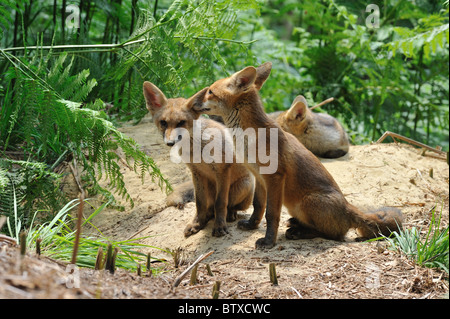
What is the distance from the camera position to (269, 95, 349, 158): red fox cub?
8336mm

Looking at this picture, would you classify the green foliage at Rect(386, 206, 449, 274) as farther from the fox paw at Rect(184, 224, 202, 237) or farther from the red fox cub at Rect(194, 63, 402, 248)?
the fox paw at Rect(184, 224, 202, 237)

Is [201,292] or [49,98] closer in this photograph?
[201,292]

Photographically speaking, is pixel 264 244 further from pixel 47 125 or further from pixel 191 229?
pixel 47 125

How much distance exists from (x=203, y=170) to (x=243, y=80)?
1.12 meters

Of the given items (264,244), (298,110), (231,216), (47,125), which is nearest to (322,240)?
(264,244)

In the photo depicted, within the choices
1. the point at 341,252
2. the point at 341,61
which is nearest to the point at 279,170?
the point at 341,252

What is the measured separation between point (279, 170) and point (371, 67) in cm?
560

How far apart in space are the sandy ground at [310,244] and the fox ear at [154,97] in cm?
134

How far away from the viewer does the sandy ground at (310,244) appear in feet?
11.7

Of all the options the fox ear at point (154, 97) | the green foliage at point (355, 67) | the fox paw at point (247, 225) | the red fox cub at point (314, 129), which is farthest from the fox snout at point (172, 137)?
the green foliage at point (355, 67)

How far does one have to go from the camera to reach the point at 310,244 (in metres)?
4.68

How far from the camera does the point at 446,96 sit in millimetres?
10141
